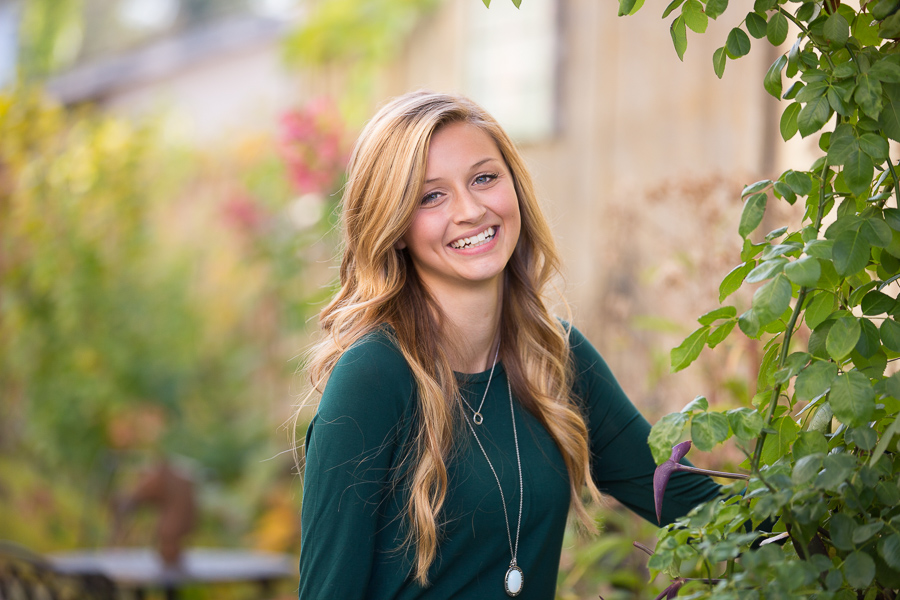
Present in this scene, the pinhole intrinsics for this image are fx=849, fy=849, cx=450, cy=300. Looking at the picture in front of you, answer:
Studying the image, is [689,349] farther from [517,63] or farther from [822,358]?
[517,63]

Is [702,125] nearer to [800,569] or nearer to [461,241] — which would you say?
[461,241]

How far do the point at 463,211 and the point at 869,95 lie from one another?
0.84 meters

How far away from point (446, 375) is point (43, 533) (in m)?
5.02

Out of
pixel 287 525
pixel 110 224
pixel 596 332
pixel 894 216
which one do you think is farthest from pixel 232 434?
pixel 894 216

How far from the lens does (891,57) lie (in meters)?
0.95

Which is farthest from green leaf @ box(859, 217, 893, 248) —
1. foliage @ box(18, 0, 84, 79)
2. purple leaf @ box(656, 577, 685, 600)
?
foliage @ box(18, 0, 84, 79)

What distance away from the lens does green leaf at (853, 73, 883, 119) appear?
91 centimetres

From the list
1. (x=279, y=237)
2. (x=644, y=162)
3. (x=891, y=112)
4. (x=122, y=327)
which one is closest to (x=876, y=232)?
(x=891, y=112)

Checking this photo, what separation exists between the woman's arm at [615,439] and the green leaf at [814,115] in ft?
2.80

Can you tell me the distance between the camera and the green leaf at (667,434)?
3.14ft

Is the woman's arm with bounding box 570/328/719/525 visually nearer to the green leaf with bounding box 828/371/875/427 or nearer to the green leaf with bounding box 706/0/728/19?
the green leaf with bounding box 828/371/875/427

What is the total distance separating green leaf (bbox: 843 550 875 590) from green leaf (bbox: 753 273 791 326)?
0.26m

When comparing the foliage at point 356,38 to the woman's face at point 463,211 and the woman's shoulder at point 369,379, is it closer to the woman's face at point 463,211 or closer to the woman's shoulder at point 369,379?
the woman's face at point 463,211

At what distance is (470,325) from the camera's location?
1747 millimetres
